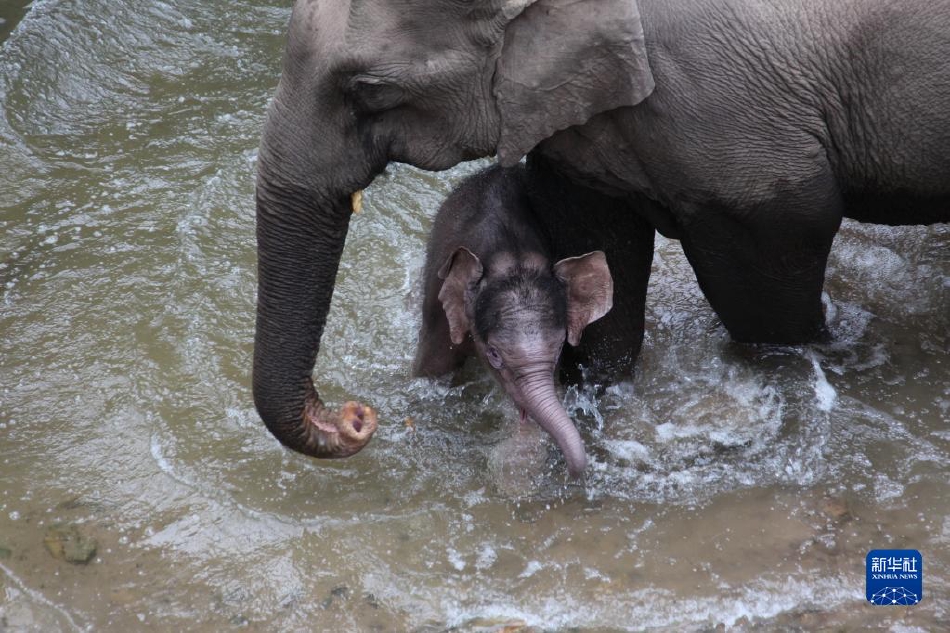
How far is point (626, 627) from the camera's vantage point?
4.14 metres

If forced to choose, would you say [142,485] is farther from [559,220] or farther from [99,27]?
[99,27]

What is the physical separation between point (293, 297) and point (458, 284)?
91 centimetres

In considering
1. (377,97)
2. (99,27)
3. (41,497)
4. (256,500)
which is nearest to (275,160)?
(377,97)

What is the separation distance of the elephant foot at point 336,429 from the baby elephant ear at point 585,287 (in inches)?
38.2

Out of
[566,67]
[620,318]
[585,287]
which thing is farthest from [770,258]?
[566,67]

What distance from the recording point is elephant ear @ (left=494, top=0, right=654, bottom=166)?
3867mm

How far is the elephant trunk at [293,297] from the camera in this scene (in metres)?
3.93

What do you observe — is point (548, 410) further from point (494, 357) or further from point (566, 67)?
point (566, 67)

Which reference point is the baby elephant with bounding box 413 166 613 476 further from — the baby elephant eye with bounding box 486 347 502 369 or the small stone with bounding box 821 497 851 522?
the small stone with bounding box 821 497 851 522

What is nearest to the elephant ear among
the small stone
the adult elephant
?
the adult elephant

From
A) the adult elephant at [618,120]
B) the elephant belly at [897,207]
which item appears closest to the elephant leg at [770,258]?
the adult elephant at [618,120]

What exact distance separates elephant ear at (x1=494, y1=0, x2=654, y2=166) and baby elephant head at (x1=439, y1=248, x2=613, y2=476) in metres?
0.76

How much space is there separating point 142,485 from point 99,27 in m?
4.83

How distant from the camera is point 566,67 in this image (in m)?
3.93
